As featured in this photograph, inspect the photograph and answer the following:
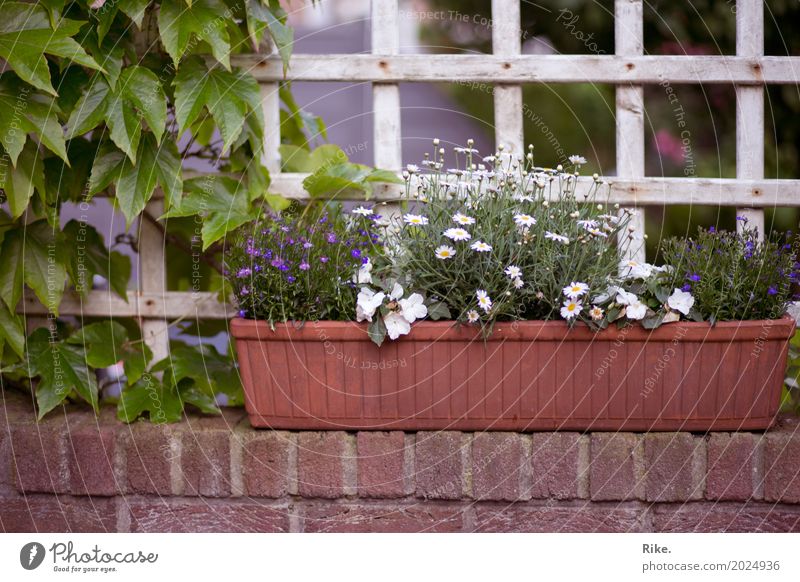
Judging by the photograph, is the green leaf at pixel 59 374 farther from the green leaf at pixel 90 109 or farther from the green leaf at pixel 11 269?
the green leaf at pixel 90 109

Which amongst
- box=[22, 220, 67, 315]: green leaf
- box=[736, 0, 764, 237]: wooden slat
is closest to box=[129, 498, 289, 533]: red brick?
box=[22, 220, 67, 315]: green leaf

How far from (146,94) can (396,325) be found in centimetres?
90

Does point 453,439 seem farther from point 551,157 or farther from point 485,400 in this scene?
point 551,157

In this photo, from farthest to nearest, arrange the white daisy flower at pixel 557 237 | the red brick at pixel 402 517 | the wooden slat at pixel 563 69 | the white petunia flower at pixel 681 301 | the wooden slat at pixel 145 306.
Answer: the wooden slat at pixel 145 306 → the wooden slat at pixel 563 69 → the red brick at pixel 402 517 → the white petunia flower at pixel 681 301 → the white daisy flower at pixel 557 237

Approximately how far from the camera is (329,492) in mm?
2387

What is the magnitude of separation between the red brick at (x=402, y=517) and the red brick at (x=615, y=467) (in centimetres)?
36

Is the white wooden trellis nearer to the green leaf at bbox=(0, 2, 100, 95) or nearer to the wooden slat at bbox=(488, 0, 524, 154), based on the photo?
the wooden slat at bbox=(488, 0, 524, 154)

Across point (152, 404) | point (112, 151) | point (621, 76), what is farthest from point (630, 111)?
point (152, 404)

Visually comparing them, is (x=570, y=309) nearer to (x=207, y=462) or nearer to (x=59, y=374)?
(x=207, y=462)

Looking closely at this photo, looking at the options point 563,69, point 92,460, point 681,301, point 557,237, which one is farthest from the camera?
point 563,69

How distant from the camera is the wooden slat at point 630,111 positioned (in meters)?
2.62

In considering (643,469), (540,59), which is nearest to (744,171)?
(540,59)

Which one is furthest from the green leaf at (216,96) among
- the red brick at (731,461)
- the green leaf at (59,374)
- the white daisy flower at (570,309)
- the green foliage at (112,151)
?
the red brick at (731,461)

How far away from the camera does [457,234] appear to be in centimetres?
220
